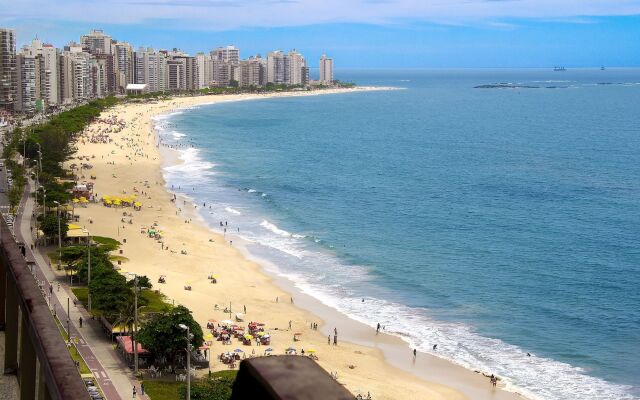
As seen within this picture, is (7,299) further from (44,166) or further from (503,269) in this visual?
(44,166)

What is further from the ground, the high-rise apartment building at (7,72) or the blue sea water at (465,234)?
the high-rise apartment building at (7,72)

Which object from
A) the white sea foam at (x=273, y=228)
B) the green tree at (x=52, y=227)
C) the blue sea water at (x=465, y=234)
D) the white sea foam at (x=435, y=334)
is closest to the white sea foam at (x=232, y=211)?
the blue sea water at (x=465, y=234)

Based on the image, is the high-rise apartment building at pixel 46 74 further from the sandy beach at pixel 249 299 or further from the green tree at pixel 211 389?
the green tree at pixel 211 389

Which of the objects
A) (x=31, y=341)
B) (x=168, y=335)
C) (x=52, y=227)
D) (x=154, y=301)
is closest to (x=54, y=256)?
(x=52, y=227)

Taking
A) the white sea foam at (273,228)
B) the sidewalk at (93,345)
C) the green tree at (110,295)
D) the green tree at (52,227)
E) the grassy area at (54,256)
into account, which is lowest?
the sidewalk at (93,345)

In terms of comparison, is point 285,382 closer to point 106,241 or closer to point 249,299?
point 249,299

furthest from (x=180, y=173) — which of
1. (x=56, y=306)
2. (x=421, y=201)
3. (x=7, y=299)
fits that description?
(x=7, y=299)
